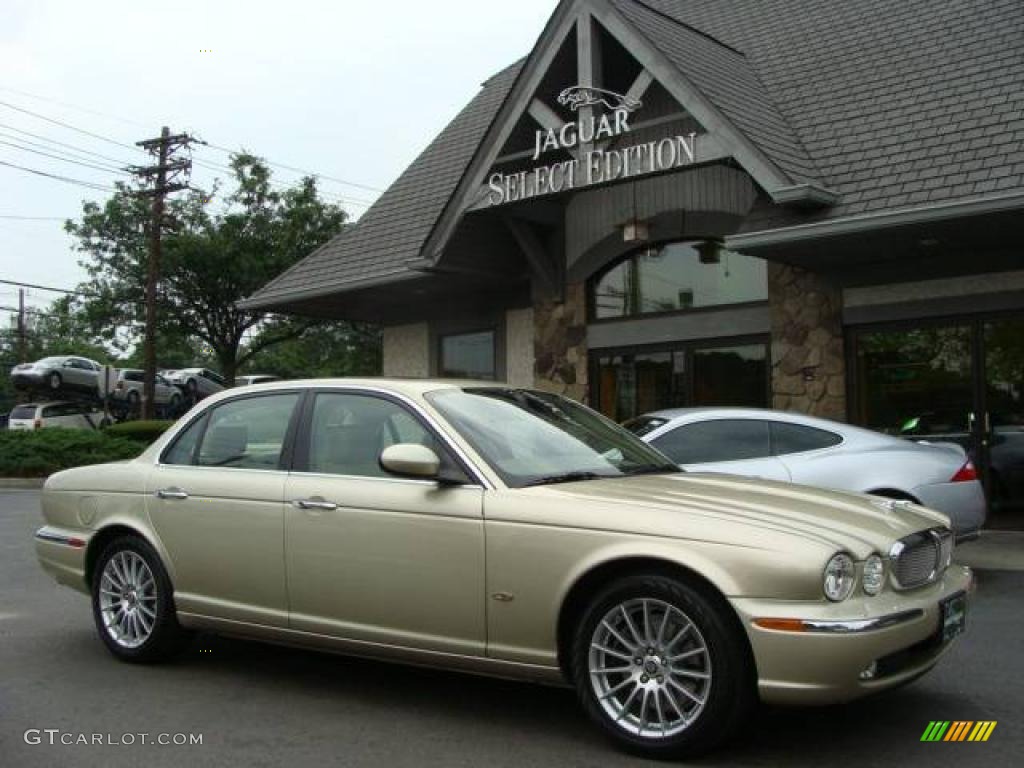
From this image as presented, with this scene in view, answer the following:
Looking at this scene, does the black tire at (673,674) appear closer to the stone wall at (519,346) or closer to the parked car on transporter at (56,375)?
the stone wall at (519,346)

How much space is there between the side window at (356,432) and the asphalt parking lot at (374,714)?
1136mm

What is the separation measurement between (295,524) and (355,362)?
4044cm

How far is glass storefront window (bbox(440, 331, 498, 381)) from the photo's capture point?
16047 millimetres

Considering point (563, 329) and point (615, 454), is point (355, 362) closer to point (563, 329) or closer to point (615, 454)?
point (563, 329)

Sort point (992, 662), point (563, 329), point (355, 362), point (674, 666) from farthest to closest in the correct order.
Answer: point (355, 362)
point (563, 329)
point (992, 662)
point (674, 666)

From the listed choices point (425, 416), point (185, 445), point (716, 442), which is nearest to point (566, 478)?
point (425, 416)

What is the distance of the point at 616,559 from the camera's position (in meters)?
4.15

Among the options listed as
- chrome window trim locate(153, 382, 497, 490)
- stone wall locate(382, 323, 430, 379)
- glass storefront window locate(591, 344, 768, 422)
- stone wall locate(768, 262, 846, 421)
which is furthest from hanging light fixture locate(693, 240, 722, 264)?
chrome window trim locate(153, 382, 497, 490)

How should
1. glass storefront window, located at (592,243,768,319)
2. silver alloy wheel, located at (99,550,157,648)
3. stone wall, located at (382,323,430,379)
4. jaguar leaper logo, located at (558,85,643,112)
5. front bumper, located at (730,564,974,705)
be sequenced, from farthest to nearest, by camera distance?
1. stone wall, located at (382,323,430,379)
2. glass storefront window, located at (592,243,768,319)
3. jaguar leaper logo, located at (558,85,643,112)
4. silver alloy wheel, located at (99,550,157,648)
5. front bumper, located at (730,564,974,705)

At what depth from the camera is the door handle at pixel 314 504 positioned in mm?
4961

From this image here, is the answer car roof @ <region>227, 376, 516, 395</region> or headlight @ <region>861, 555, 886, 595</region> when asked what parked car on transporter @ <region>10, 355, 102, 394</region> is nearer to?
car roof @ <region>227, 376, 516, 395</region>

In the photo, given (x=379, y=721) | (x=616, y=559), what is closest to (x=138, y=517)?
(x=379, y=721)

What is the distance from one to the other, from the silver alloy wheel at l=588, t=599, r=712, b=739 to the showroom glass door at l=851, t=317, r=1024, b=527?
853cm

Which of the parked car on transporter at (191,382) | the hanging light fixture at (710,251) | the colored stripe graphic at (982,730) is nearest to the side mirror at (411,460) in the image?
the colored stripe graphic at (982,730)
